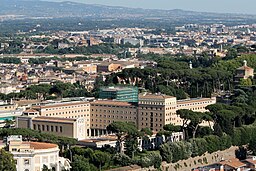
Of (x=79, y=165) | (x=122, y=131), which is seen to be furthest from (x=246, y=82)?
(x=79, y=165)

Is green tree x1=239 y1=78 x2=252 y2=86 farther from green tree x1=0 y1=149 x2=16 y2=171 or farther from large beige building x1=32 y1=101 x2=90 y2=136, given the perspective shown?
green tree x1=0 y1=149 x2=16 y2=171

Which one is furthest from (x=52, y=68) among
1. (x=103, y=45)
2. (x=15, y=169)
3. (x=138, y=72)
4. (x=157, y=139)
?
(x=15, y=169)

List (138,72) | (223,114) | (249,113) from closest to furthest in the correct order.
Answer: (223,114) → (249,113) → (138,72)

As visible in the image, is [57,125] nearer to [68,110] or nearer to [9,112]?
[68,110]

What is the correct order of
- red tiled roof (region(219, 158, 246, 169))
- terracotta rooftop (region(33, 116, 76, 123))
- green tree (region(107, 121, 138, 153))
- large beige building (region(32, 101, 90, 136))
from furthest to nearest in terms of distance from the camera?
large beige building (region(32, 101, 90, 136)), terracotta rooftop (region(33, 116, 76, 123)), green tree (region(107, 121, 138, 153)), red tiled roof (region(219, 158, 246, 169))

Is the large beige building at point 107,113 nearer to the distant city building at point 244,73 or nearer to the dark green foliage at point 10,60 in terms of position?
the distant city building at point 244,73

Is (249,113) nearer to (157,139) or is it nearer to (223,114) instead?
(223,114)

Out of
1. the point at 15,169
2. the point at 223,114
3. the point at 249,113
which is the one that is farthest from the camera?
the point at 249,113

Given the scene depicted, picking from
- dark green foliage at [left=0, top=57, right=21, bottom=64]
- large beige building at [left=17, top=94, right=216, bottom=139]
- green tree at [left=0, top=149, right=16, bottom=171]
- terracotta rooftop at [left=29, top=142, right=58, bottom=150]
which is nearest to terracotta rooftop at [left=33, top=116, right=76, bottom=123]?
large beige building at [left=17, top=94, right=216, bottom=139]
